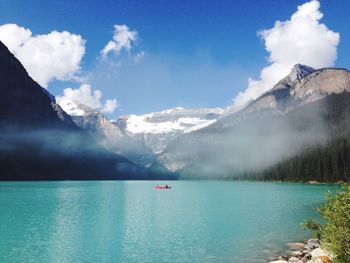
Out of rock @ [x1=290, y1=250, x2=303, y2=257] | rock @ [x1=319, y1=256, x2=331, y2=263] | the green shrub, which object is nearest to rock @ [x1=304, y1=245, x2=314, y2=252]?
rock @ [x1=290, y1=250, x2=303, y2=257]

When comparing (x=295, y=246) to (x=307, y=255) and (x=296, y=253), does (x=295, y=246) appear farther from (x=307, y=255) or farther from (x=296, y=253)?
(x=307, y=255)

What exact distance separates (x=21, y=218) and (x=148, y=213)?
25.7m

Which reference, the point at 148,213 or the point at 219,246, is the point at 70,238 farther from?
the point at 148,213

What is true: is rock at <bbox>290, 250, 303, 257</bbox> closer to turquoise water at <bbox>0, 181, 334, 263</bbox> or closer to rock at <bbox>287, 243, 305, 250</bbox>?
turquoise water at <bbox>0, 181, 334, 263</bbox>

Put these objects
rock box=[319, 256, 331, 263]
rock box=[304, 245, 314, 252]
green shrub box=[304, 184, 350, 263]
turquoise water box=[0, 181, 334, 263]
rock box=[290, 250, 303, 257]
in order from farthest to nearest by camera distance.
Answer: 1. rock box=[304, 245, 314, 252]
2. turquoise water box=[0, 181, 334, 263]
3. rock box=[290, 250, 303, 257]
4. rock box=[319, 256, 331, 263]
5. green shrub box=[304, 184, 350, 263]

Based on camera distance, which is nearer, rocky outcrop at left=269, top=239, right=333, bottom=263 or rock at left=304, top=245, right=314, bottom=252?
rocky outcrop at left=269, top=239, right=333, bottom=263

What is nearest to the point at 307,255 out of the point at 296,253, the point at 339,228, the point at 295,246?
the point at 296,253

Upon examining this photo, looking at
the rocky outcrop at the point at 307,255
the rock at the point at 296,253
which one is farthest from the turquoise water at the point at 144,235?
the rocky outcrop at the point at 307,255

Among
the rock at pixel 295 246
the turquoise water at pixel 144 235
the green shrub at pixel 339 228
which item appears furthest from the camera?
the rock at pixel 295 246

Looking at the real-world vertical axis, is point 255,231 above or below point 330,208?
below

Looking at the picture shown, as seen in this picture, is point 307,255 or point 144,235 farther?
point 144,235

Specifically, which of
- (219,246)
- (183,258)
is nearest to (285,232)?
(219,246)

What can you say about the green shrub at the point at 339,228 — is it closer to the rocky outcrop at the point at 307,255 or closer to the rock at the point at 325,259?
the rocky outcrop at the point at 307,255

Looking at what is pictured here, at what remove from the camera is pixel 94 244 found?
50.9m
